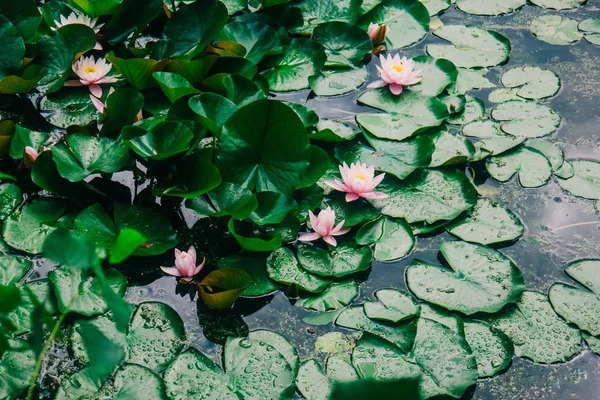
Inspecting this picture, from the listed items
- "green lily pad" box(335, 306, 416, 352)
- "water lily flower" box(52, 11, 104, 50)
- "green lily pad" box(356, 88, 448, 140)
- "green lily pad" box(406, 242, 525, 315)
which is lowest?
"green lily pad" box(335, 306, 416, 352)

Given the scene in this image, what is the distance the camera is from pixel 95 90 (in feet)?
8.34

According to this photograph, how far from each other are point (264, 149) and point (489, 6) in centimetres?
188

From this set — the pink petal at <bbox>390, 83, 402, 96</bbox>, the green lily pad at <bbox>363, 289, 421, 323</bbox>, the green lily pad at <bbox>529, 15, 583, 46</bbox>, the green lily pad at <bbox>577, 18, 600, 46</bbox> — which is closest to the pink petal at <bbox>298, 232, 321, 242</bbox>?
the green lily pad at <bbox>363, 289, 421, 323</bbox>

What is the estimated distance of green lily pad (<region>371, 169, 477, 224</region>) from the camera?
2183mm

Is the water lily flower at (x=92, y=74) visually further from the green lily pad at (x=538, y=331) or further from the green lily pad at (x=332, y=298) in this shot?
the green lily pad at (x=538, y=331)

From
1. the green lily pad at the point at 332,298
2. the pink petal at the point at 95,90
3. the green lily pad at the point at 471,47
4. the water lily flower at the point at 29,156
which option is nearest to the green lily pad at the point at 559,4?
the green lily pad at the point at 471,47

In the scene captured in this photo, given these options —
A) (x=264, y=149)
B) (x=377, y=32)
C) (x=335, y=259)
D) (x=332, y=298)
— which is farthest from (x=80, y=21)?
(x=332, y=298)

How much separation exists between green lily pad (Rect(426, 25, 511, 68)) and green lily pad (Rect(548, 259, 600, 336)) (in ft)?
3.98

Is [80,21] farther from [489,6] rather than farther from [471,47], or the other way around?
[489,6]

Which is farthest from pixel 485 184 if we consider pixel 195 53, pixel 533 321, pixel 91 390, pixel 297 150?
pixel 91 390

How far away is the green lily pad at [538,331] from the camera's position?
1815mm

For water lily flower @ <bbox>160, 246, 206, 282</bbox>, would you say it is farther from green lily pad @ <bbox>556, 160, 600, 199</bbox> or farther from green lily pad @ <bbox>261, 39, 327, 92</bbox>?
green lily pad @ <bbox>556, 160, 600, 199</bbox>

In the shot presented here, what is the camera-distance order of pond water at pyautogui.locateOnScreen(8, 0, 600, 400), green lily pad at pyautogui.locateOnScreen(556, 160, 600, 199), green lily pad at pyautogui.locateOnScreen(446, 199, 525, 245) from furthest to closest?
green lily pad at pyautogui.locateOnScreen(556, 160, 600, 199)
green lily pad at pyautogui.locateOnScreen(446, 199, 525, 245)
pond water at pyautogui.locateOnScreen(8, 0, 600, 400)

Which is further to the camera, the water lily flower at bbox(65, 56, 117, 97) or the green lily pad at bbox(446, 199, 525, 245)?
the water lily flower at bbox(65, 56, 117, 97)
